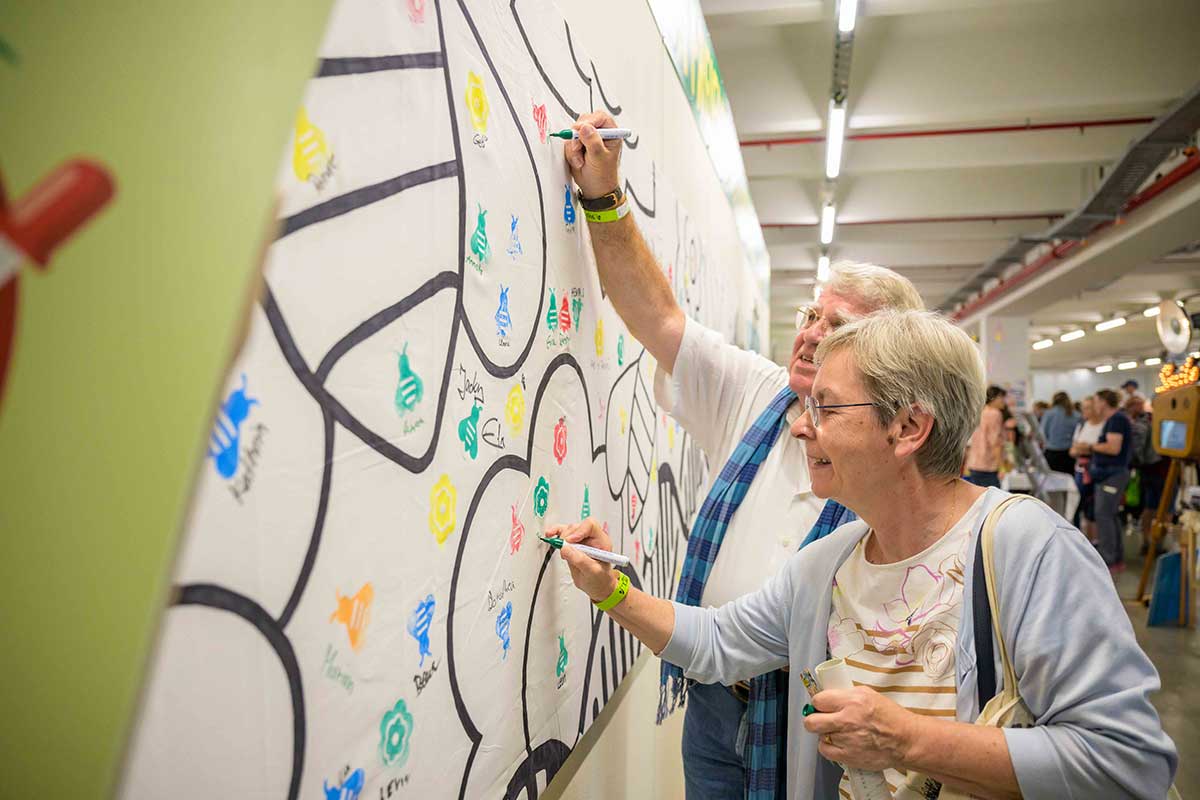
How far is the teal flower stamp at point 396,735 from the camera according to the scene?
72cm

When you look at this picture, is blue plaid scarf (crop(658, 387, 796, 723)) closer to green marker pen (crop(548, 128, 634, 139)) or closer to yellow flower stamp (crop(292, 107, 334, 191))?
green marker pen (crop(548, 128, 634, 139))

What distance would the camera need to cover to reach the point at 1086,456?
7.46 metres

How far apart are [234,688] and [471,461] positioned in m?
0.43

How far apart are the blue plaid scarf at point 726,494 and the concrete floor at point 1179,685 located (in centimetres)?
273

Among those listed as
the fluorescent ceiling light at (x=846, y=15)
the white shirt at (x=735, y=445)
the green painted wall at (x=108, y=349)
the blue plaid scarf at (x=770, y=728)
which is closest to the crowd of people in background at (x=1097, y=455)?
the fluorescent ceiling light at (x=846, y=15)

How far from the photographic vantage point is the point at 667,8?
2.12 metres

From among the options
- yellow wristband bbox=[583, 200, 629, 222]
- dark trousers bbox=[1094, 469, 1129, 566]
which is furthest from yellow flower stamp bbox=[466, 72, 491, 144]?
dark trousers bbox=[1094, 469, 1129, 566]

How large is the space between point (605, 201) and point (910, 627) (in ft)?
2.98

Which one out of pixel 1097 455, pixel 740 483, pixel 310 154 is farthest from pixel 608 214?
pixel 1097 455

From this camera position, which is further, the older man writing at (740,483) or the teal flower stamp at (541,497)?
the older man writing at (740,483)

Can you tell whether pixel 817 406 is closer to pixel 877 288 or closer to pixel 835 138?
pixel 877 288

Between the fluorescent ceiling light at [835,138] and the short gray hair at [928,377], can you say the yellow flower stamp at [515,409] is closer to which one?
the short gray hair at [928,377]

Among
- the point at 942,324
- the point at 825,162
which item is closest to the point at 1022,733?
the point at 942,324

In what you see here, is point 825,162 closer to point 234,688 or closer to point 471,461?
point 471,461
